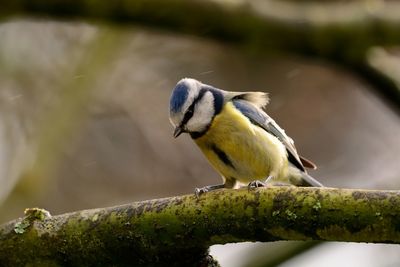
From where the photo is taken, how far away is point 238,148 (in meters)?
2.92

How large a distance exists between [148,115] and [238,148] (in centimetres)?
238

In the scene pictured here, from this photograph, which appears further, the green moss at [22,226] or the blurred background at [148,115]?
the blurred background at [148,115]

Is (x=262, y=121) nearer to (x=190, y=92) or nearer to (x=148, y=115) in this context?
(x=190, y=92)

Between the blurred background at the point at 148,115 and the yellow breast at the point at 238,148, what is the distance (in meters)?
0.54

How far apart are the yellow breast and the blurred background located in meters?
0.54

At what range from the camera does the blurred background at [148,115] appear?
3.67 metres

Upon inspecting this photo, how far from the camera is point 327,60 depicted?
11.8ft

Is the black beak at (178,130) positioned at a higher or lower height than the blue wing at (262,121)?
lower

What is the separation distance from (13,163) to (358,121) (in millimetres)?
2644

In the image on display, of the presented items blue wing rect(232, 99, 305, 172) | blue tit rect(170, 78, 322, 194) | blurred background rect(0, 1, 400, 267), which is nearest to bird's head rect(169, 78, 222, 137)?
blue tit rect(170, 78, 322, 194)

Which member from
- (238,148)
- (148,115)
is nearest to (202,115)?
(238,148)

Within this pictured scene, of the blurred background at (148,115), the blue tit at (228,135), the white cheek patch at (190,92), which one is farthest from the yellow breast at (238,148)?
the blurred background at (148,115)

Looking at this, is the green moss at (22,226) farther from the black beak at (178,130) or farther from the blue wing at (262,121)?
the blue wing at (262,121)

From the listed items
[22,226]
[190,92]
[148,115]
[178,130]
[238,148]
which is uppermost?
[148,115]
